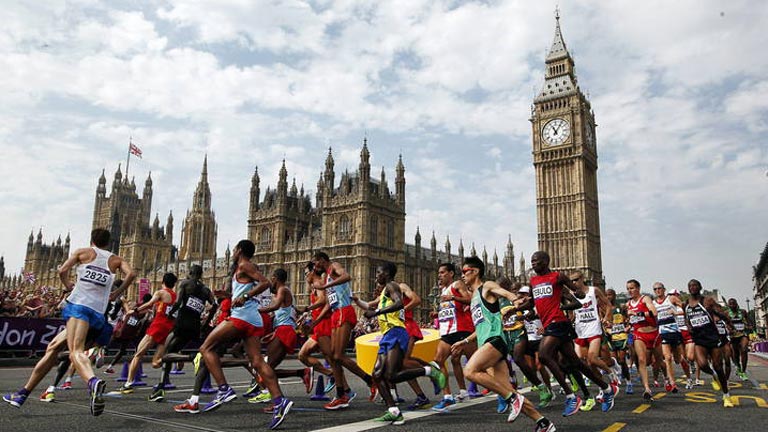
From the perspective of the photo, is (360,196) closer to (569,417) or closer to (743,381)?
(743,381)

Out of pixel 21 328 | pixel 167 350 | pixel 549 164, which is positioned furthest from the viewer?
pixel 549 164

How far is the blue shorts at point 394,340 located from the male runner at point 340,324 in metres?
0.85

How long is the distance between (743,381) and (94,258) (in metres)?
13.8

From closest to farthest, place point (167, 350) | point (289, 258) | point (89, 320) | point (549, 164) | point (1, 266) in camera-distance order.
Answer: point (89, 320), point (167, 350), point (289, 258), point (549, 164), point (1, 266)

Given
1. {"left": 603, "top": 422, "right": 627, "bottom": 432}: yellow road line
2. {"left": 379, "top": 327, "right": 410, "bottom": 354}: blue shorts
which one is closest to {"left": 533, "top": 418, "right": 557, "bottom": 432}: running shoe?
{"left": 603, "top": 422, "right": 627, "bottom": 432}: yellow road line

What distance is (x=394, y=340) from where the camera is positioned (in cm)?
702

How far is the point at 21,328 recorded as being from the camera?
53.2 ft

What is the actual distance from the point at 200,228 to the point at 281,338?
92.5 meters

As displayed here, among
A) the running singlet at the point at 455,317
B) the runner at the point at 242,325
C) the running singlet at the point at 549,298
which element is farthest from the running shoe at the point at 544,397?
the runner at the point at 242,325

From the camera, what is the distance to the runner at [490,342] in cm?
581

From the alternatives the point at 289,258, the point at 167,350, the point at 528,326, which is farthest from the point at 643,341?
the point at 289,258

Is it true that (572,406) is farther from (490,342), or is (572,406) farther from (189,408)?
(189,408)

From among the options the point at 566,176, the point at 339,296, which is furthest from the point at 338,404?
the point at 566,176

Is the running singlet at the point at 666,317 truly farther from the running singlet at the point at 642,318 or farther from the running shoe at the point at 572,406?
the running shoe at the point at 572,406
